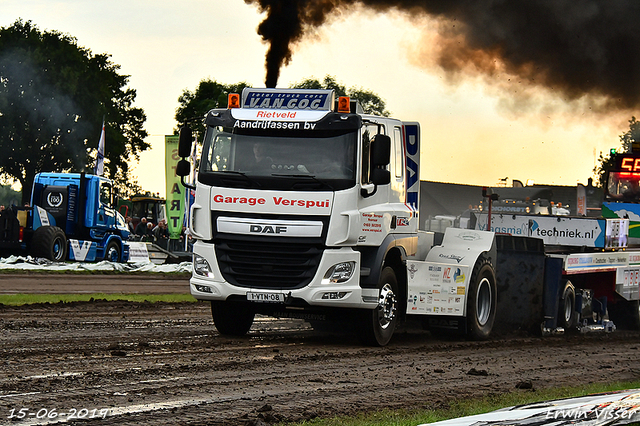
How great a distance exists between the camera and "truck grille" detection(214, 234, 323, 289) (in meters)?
11.3

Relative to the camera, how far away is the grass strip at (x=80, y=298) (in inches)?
693

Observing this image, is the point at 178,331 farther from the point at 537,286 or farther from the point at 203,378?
the point at 537,286

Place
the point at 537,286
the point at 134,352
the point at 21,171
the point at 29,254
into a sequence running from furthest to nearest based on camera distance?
the point at 21,171
the point at 29,254
the point at 537,286
the point at 134,352

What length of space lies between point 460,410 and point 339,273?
3.90m

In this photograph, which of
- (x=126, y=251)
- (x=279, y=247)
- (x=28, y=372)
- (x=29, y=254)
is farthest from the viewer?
(x=126, y=251)

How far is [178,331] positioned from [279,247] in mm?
2569

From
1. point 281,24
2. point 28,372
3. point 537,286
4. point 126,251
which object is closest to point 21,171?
point 126,251

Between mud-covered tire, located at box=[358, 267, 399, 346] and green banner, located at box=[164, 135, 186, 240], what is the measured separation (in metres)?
22.4

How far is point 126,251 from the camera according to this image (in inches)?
1355

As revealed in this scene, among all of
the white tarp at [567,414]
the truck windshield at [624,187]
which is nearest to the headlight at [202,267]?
the white tarp at [567,414]

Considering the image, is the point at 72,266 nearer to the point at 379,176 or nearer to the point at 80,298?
the point at 80,298

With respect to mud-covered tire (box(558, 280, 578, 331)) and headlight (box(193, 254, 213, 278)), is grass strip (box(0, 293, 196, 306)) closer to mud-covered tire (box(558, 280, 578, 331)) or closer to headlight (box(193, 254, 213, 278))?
headlight (box(193, 254, 213, 278))

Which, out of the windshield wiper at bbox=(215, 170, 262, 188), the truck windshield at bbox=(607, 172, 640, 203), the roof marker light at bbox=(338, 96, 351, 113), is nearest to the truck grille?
the windshield wiper at bbox=(215, 170, 262, 188)

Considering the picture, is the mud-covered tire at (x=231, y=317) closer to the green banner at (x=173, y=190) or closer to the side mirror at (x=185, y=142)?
the side mirror at (x=185, y=142)
